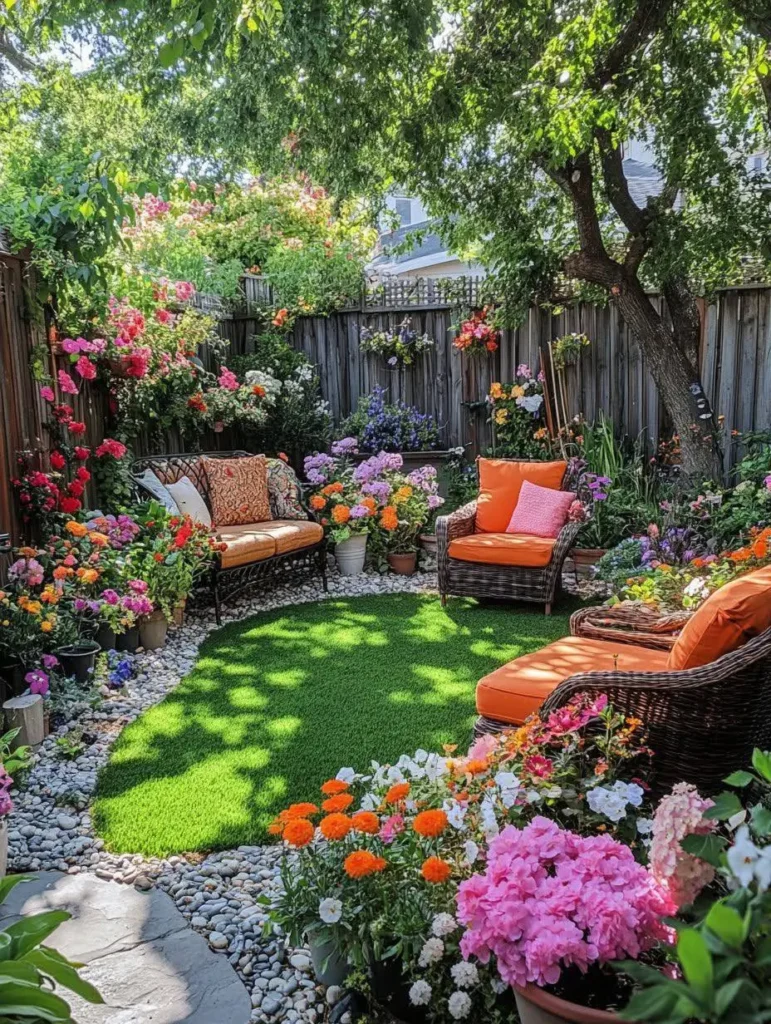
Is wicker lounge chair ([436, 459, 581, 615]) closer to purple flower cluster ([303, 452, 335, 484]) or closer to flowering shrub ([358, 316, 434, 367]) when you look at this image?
purple flower cluster ([303, 452, 335, 484])

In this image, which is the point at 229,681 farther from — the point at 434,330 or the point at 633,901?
the point at 434,330

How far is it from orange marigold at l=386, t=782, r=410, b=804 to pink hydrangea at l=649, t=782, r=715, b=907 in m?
0.65

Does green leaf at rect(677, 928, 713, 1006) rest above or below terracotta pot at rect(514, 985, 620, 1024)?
above

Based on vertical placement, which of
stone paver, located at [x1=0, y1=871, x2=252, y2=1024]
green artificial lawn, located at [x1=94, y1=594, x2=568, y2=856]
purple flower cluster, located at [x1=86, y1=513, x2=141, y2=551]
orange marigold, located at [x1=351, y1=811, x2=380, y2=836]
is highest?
purple flower cluster, located at [x1=86, y1=513, x2=141, y2=551]

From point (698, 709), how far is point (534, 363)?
5.41 m

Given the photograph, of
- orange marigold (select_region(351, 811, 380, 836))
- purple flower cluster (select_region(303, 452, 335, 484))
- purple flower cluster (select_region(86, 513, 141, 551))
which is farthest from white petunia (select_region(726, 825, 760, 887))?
purple flower cluster (select_region(303, 452, 335, 484))

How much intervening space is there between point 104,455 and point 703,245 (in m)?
4.06

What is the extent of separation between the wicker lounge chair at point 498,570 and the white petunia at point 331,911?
360 centimetres

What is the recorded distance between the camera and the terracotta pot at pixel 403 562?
630 cm

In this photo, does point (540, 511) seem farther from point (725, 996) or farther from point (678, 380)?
point (725, 996)

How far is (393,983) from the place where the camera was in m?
1.74

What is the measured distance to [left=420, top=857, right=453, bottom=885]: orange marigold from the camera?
1607mm

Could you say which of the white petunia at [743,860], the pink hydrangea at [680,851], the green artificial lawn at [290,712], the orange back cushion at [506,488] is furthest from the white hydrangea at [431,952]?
the orange back cushion at [506,488]

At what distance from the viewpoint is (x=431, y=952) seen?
5.23ft
